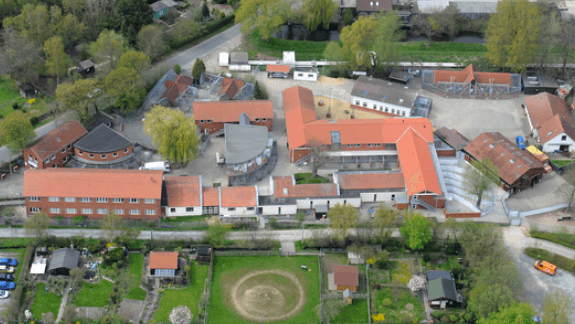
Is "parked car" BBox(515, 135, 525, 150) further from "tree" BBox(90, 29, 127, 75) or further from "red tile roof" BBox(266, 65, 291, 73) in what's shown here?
A: "tree" BBox(90, 29, 127, 75)

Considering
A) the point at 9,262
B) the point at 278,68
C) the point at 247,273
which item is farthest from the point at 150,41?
the point at 247,273

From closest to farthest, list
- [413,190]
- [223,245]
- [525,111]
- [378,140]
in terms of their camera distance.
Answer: [223,245] < [413,190] < [378,140] < [525,111]

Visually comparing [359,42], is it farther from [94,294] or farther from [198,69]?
[94,294]

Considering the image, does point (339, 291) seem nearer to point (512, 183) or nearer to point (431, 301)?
point (431, 301)

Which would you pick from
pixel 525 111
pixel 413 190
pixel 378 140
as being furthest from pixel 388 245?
pixel 525 111

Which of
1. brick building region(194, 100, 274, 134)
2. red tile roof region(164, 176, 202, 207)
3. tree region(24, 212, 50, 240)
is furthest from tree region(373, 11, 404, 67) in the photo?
tree region(24, 212, 50, 240)

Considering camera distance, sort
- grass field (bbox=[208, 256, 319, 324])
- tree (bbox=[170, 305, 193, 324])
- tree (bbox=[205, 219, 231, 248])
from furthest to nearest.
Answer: tree (bbox=[205, 219, 231, 248]) → grass field (bbox=[208, 256, 319, 324]) → tree (bbox=[170, 305, 193, 324])
